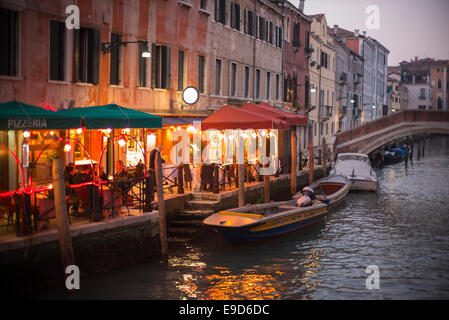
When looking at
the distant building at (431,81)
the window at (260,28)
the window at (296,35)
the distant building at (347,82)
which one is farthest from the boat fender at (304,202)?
the distant building at (431,81)

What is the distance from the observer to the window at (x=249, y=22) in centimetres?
2316

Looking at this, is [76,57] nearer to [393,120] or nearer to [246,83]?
[246,83]

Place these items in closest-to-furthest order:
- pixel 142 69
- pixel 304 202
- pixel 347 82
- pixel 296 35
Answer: pixel 304 202
pixel 142 69
pixel 296 35
pixel 347 82

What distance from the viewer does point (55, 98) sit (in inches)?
515

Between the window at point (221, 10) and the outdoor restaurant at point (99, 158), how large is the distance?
365cm

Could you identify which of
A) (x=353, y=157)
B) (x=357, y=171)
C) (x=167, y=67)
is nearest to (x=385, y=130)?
(x=353, y=157)

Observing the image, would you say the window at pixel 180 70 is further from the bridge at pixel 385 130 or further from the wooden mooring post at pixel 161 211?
the bridge at pixel 385 130

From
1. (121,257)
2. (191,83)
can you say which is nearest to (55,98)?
(121,257)

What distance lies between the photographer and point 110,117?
11484mm

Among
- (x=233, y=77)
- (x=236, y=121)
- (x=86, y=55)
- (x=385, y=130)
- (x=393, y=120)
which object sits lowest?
(x=236, y=121)

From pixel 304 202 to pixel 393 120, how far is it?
20.9 meters

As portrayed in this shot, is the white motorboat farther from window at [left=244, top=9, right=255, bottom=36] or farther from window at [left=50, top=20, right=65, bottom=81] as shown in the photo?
window at [left=50, top=20, right=65, bottom=81]
